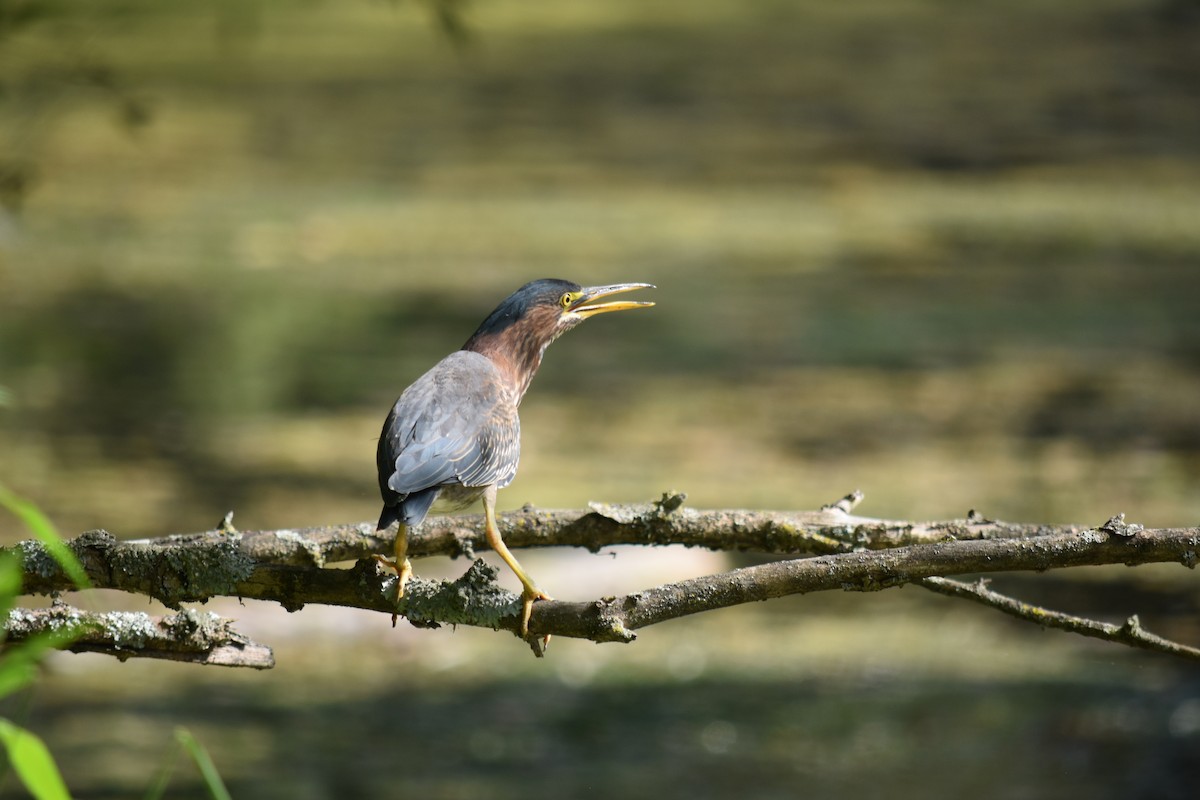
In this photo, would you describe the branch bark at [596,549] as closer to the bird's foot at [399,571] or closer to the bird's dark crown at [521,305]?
the bird's foot at [399,571]

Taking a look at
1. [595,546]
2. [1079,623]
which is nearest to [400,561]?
[595,546]

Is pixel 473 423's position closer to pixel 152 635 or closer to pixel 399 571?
pixel 399 571

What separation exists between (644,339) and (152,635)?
564cm

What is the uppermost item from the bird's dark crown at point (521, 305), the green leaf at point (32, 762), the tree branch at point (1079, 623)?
the bird's dark crown at point (521, 305)

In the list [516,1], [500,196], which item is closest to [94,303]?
[500,196]

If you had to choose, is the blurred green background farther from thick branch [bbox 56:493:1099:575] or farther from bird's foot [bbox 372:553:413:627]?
thick branch [bbox 56:493:1099:575]

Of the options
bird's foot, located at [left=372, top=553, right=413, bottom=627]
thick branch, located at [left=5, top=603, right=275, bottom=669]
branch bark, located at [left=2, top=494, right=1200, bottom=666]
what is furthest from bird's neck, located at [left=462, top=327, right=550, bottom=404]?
thick branch, located at [left=5, top=603, right=275, bottom=669]

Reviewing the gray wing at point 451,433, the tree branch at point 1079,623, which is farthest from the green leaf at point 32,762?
the tree branch at point 1079,623

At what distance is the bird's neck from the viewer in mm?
2996

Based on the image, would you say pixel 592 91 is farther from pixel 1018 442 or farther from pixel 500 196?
pixel 1018 442

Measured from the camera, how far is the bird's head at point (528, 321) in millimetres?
→ 3012

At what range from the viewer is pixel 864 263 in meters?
9.12

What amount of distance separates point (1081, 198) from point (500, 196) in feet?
11.7

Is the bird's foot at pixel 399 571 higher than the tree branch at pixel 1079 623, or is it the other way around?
the bird's foot at pixel 399 571
